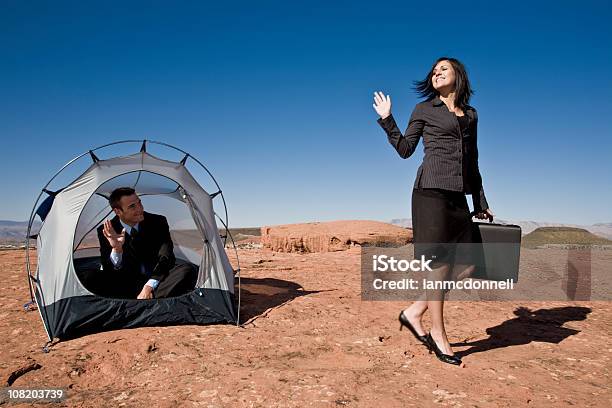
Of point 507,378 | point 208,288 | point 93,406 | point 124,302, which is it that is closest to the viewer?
point 93,406

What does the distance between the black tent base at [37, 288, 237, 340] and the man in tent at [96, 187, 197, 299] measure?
0.62ft

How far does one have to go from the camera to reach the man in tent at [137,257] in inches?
200

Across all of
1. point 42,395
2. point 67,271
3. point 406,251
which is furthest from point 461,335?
point 406,251

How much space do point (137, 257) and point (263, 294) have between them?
1827 millimetres

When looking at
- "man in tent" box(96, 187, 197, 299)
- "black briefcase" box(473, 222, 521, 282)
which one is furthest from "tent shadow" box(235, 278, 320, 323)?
"black briefcase" box(473, 222, 521, 282)

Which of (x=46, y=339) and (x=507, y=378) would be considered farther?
(x=46, y=339)

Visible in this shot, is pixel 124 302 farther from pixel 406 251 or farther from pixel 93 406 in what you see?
pixel 406 251

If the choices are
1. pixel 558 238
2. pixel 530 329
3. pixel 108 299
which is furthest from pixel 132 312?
pixel 558 238

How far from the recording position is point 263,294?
6.33 m

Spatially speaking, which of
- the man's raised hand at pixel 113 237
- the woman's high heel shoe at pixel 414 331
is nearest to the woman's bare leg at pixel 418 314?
the woman's high heel shoe at pixel 414 331

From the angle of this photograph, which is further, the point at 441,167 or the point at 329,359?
the point at 329,359

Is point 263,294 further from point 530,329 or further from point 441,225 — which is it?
point 441,225

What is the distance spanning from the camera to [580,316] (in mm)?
5367

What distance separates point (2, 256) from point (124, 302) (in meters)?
6.72
